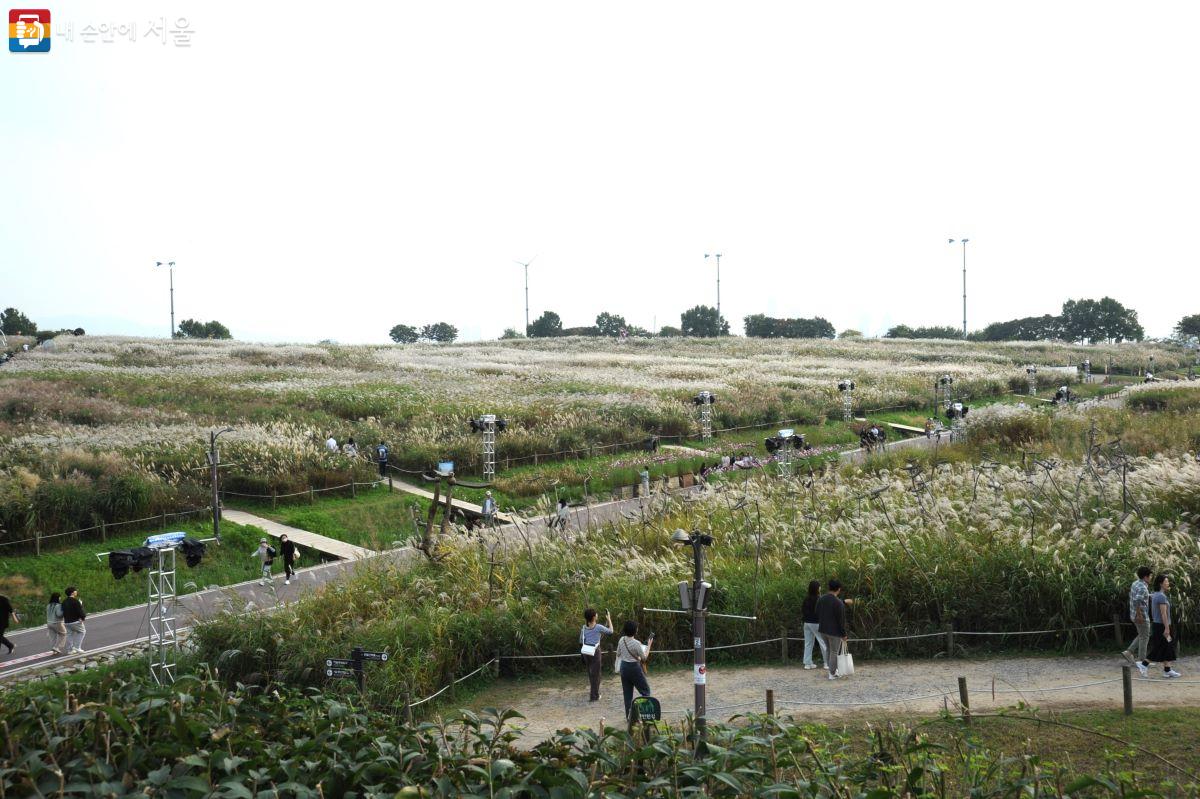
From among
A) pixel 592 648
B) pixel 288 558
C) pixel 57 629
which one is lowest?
pixel 57 629

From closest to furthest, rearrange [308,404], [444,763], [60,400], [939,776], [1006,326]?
1. [444,763]
2. [939,776]
3. [60,400]
4. [308,404]
5. [1006,326]

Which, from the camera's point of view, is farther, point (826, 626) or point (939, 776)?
point (826, 626)

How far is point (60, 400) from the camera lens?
124 ft

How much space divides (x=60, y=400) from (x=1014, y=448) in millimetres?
35631

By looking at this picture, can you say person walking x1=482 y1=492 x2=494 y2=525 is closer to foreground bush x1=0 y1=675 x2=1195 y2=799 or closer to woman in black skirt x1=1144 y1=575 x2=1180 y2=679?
woman in black skirt x1=1144 y1=575 x2=1180 y2=679

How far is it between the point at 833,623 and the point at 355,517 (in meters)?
17.6

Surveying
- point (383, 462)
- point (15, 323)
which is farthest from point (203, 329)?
point (383, 462)

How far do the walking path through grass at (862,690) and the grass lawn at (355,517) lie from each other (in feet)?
41.7

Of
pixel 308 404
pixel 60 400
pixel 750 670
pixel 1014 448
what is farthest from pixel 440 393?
pixel 750 670

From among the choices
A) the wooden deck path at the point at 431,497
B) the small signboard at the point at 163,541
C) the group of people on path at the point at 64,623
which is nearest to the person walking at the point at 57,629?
the group of people on path at the point at 64,623

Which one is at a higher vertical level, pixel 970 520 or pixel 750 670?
pixel 970 520

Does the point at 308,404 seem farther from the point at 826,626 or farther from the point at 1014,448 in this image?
the point at 826,626

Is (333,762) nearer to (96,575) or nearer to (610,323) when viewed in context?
(96,575)

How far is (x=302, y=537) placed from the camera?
25.2 metres
